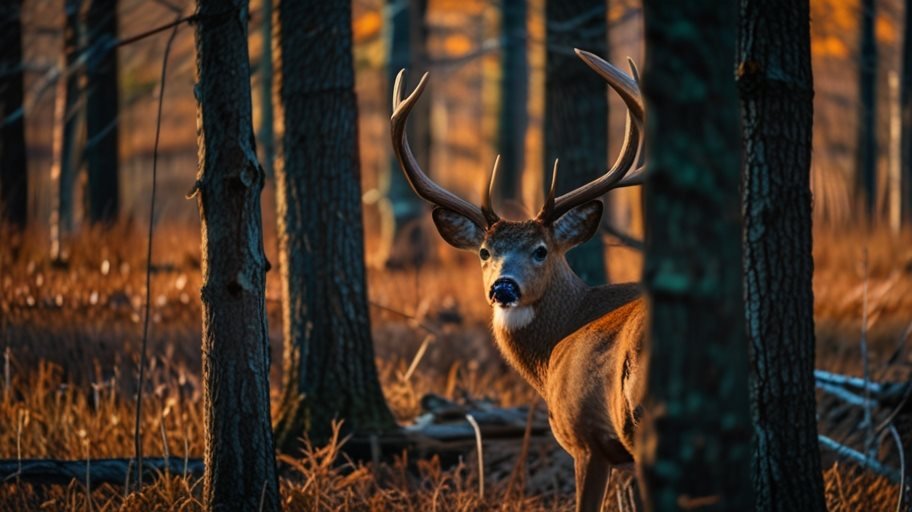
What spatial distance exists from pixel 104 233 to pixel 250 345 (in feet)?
24.0

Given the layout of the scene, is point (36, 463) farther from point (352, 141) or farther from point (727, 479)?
point (727, 479)

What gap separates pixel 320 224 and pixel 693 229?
409 cm

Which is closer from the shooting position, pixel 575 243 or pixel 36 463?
pixel 36 463

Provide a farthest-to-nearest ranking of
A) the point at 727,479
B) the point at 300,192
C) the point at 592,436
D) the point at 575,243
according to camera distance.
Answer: the point at 300,192 → the point at 575,243 → the point at 592,436 → the point at 727,479

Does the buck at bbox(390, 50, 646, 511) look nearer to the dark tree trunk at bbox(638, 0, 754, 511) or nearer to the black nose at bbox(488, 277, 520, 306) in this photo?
the black nose at bbox(488, 277, 520, 306)

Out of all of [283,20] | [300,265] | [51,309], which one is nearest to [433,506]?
[300,265]

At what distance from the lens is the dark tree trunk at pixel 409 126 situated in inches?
614

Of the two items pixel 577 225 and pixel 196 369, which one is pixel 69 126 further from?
pixel 577 225

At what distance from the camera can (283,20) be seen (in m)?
6.84

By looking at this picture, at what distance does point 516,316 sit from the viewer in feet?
19.2

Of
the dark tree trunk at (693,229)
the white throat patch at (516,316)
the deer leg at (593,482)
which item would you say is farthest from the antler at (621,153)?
the dark tree trunk at (693,229)

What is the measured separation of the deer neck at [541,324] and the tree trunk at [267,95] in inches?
276

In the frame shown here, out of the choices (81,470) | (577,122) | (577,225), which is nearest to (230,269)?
(81,470)

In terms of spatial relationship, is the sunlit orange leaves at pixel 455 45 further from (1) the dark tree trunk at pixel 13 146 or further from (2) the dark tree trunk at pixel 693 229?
(2) the dark tree trunk at pixel 693 229
